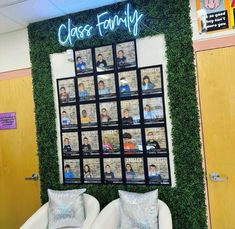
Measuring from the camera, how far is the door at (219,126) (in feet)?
9.31

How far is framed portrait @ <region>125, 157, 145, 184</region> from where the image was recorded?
3146 mm

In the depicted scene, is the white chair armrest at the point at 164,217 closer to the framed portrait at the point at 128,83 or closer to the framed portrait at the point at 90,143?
the framed portrait at the point at 90,143

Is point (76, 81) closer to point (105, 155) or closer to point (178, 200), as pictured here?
point (105, 155)

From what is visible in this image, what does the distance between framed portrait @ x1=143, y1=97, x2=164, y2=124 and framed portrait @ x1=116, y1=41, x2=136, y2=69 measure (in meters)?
0.45

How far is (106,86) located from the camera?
326 cm

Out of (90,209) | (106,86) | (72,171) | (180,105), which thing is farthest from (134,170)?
(106,86)

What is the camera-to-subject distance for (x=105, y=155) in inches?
129

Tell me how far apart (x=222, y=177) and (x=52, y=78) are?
225cm

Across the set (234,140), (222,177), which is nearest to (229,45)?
(234,140)

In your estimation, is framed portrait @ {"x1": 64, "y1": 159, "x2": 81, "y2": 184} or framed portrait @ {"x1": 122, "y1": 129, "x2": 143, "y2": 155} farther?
framed portrait @ {"x1": 64, "y1": 159, "x2": 81, "y2": 184}

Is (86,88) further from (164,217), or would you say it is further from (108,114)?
(164,217)

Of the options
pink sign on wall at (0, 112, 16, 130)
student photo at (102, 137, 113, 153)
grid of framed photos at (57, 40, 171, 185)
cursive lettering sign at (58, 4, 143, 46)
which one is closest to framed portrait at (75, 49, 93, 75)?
grid of framed photos at (57, 40, 171, 185)

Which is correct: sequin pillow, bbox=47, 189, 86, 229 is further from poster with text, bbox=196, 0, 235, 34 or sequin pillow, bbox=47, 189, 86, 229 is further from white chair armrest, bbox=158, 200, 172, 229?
poster with text, bbox=196, 0, 235, 34

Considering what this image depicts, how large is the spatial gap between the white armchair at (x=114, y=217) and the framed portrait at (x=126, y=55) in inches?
58.6
